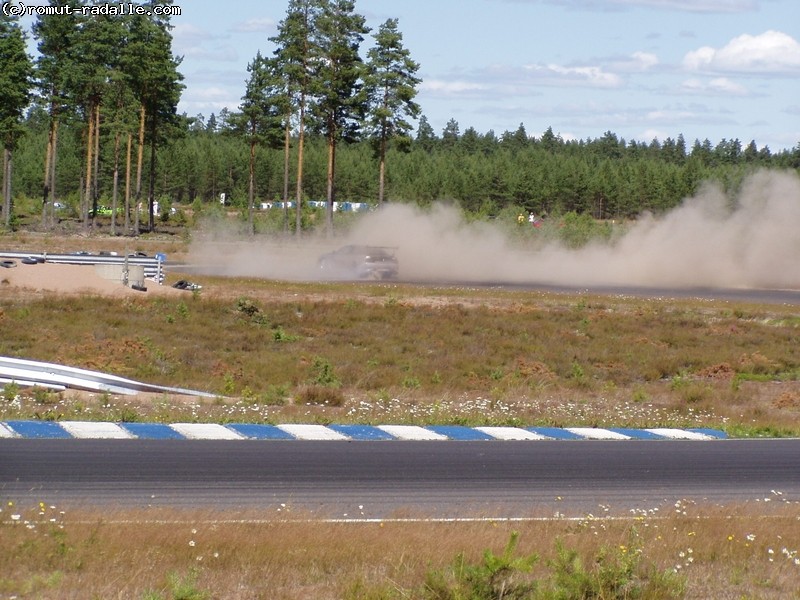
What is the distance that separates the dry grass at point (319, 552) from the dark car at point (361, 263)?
43906 millimetres

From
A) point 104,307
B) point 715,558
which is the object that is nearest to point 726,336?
point 104,307

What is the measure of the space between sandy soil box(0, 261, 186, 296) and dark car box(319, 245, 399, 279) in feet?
49.8

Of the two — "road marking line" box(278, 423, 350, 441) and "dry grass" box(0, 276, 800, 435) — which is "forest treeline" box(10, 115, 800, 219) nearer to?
"dry grass" box(0, 276, 800, 435)

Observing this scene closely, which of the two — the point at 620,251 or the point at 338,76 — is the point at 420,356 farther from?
the point at 338,76

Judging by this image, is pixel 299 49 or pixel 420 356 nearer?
pixel 420 356

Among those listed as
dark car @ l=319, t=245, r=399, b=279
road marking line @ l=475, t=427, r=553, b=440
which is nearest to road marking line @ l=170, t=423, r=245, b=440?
road marking line @ l=475, t=427, r=553, b=440

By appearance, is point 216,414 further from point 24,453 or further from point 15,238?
point 15,238

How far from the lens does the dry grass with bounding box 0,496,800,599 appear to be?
762cm

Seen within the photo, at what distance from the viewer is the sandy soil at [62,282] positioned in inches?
1521

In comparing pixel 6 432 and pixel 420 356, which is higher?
pixel 6 432

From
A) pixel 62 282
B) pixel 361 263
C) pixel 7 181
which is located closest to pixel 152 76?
pixel 7 181

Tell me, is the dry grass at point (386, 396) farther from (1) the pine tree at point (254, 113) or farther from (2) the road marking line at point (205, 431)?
(1) the pine tree at point (254, 113)

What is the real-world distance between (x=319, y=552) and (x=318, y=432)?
6192mm

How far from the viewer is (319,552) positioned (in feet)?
28.4
